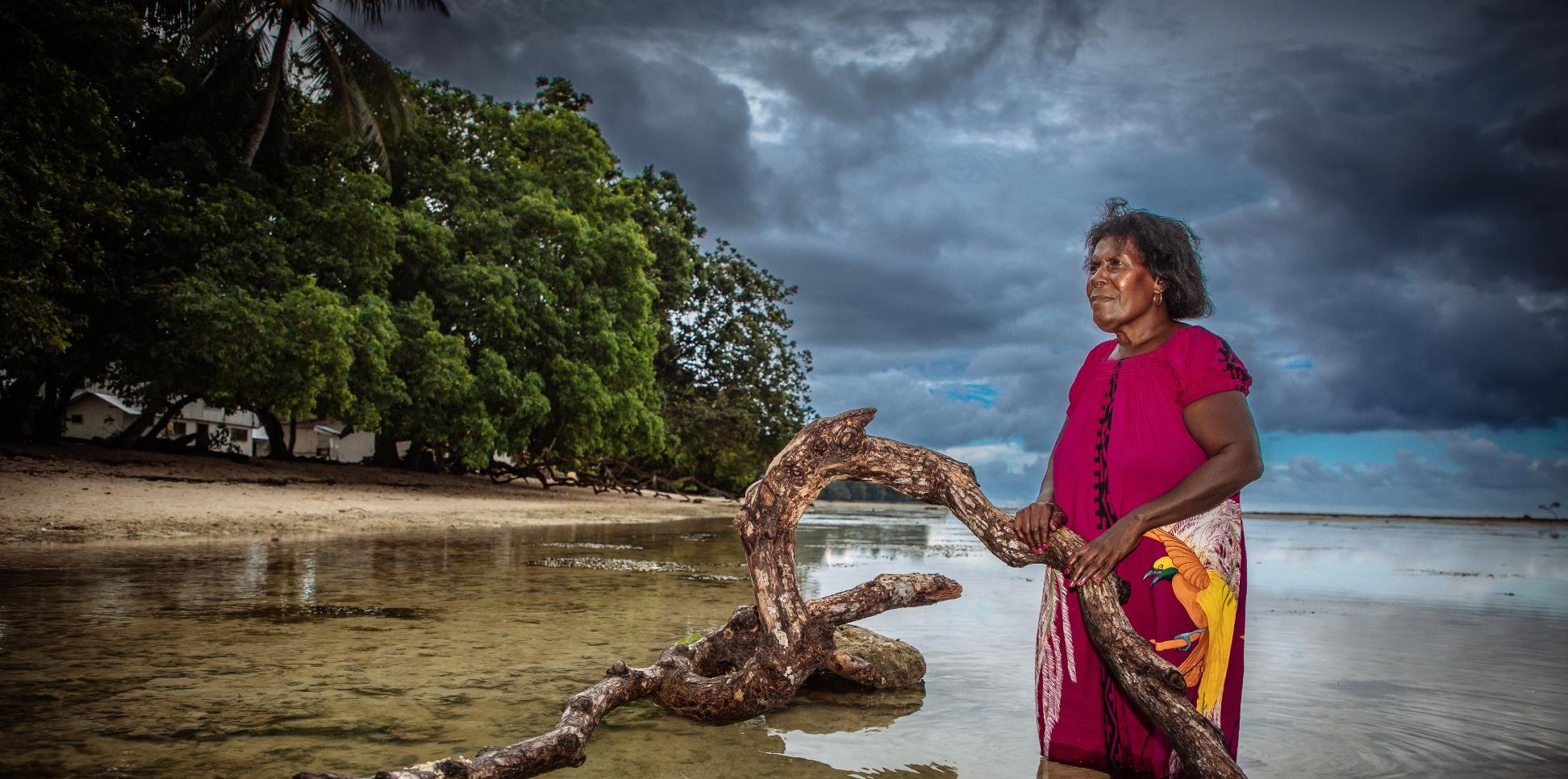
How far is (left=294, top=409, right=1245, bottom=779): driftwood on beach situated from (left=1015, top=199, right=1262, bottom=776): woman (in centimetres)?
10

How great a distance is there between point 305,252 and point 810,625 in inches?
668

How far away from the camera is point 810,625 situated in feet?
10.7

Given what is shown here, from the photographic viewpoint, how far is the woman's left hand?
250cm

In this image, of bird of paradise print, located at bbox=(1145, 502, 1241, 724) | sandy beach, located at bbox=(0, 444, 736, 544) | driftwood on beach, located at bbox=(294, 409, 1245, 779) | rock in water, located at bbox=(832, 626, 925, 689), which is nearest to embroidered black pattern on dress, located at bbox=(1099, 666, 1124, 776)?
driftwood on beach, located at bbox=(294, 409, 1245, 779)

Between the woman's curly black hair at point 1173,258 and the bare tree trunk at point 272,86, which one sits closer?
the woman's curly black hair at point 1173,258

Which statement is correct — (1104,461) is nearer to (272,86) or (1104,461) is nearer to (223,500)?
(223,500)

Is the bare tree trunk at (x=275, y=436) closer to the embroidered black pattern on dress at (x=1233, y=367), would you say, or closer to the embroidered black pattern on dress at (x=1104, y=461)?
the embroidered black pattern on dress at (x=1104, y=461)

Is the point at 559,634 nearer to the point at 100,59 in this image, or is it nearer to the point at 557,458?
the point at 100,59

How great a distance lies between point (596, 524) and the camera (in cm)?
2044

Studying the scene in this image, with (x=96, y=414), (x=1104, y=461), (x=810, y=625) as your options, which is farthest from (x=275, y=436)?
(x=96, y=414)

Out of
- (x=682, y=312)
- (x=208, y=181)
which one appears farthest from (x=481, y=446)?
(x=682, y=312)

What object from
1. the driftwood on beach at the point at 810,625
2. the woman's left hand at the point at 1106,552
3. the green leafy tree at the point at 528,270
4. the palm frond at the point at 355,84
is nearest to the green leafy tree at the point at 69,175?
the palm frond at the point at 355,84

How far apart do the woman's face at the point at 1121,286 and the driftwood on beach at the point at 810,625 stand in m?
0.67

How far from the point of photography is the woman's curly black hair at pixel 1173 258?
2.73 metres
